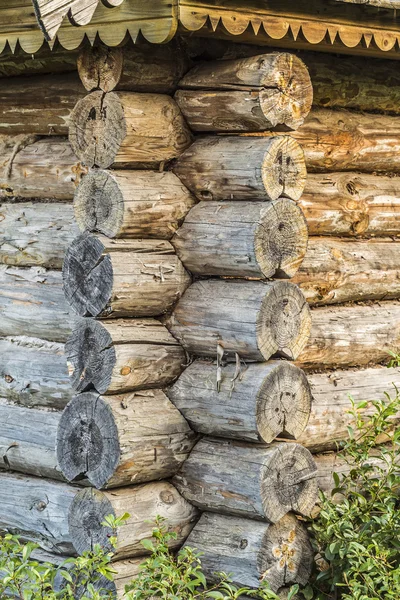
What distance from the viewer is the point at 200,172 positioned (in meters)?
5.16

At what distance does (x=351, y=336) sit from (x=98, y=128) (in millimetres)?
1767

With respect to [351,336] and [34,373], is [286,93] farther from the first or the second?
[34,373]

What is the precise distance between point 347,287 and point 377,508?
3.82 ft

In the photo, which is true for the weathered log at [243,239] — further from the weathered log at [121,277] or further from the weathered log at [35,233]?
the weathered log at [35,233]

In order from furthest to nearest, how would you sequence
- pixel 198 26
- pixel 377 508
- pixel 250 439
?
1. pixel 377 508
2. pixel 250 439
3. pixel 198 26

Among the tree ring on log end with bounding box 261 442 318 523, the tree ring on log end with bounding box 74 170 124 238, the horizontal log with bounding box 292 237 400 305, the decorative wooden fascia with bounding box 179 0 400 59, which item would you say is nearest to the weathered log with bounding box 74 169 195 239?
the tree ring on log end with bounding box 74 170 124 238

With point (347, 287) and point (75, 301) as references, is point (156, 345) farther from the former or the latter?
point (347, 287)

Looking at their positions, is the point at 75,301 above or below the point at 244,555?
above

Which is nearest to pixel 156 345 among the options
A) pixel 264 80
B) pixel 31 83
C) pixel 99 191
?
pixel 99 191

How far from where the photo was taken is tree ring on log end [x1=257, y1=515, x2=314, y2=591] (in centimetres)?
499

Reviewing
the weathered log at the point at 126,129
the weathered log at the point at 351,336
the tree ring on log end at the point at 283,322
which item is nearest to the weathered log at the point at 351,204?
the weathered log at the point at 351,336

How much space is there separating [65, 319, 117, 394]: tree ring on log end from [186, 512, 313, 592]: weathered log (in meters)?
0.82

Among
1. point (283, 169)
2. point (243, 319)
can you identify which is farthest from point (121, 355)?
point (283, 169)

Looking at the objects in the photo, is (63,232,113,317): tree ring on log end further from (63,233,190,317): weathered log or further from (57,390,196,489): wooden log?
(57,390,196,489): wooden log
